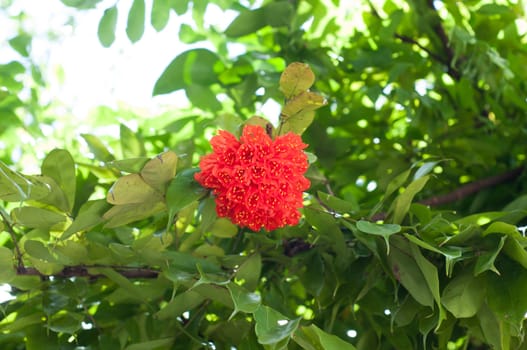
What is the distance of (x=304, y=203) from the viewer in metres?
0.63

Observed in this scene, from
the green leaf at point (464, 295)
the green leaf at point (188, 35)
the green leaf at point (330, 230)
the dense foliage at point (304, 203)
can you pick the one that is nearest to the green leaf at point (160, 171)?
the dense foliage at point (304, 203)

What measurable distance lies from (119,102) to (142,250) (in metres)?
0.38

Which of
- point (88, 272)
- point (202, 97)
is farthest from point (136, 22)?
point (88, 272)

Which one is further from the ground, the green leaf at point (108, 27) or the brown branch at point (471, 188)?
the green leaf at point (108, 27)

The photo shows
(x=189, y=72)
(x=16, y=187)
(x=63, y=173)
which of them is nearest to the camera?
(x=16, y=187)

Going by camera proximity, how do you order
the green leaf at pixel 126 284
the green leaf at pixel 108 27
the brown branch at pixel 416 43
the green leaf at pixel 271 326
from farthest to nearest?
1. the brown branch at pixel 416 43
2. the green leaf at pixel 108 27
3. the green leaf at pixel 126 284
4. the green leaf at pixel 271 326

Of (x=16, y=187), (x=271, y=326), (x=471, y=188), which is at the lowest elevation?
(x=471, y=188)

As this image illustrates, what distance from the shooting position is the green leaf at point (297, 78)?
0.51 meters

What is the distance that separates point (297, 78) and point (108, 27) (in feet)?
0.74

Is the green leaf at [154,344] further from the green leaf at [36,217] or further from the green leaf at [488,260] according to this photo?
the green leaf at [488,260]

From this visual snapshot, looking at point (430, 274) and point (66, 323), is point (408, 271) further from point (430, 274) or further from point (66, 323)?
point (66, 323)

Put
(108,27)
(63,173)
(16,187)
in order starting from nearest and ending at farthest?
1. (16,187)
2. (63,173)
3. (108,27)

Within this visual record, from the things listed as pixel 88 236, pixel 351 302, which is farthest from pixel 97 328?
pixel 351 302

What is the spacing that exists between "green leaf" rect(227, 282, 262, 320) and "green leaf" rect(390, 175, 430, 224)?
126 millimetres
